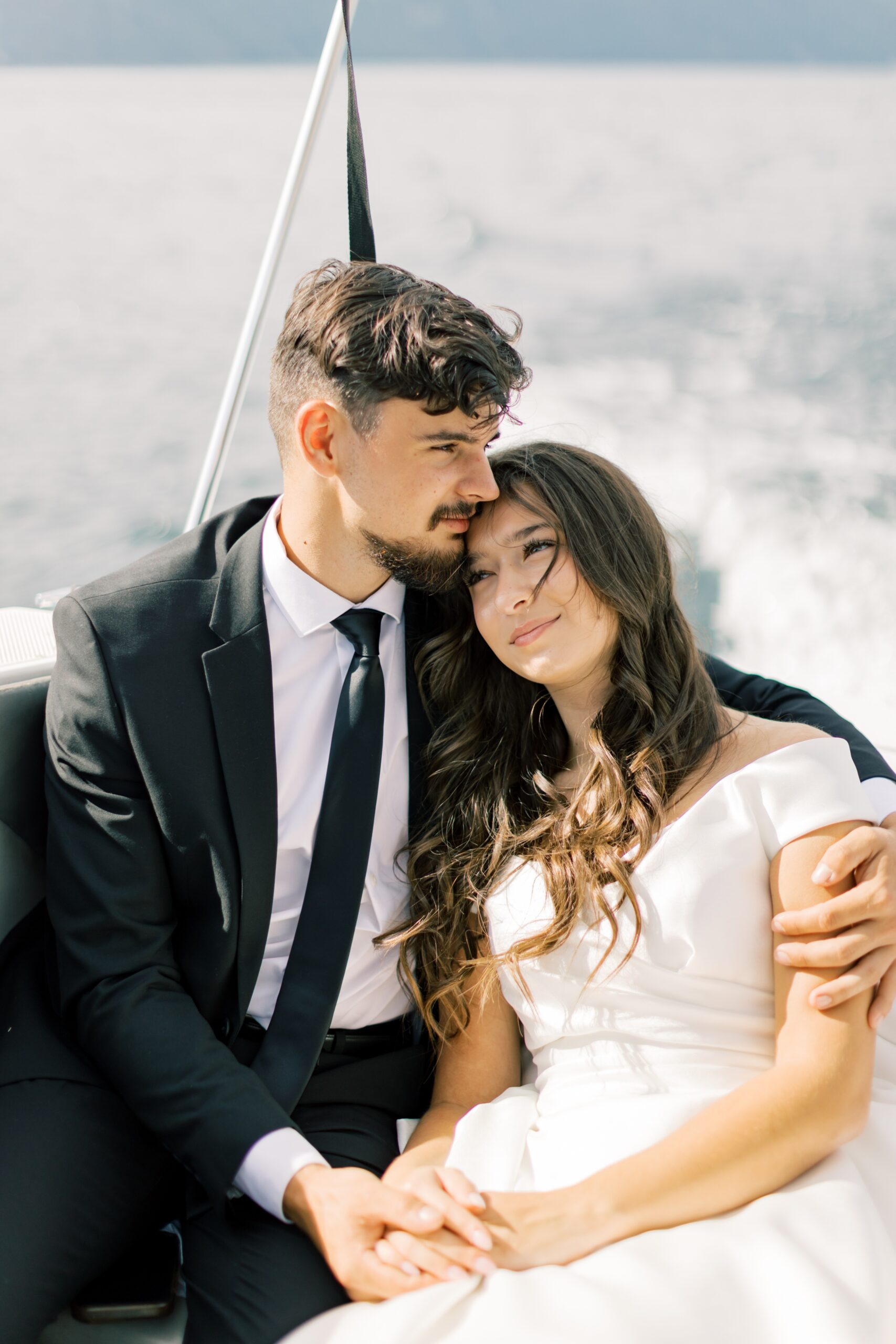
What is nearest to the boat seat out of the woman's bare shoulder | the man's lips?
the man's lips

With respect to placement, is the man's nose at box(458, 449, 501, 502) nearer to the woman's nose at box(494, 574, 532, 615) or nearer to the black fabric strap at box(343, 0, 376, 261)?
the woman's nose at box(494, 574, 532, 615)

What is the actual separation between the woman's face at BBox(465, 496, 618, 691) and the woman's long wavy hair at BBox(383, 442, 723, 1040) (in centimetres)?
2

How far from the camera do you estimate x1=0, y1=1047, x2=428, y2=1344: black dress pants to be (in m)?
1.39

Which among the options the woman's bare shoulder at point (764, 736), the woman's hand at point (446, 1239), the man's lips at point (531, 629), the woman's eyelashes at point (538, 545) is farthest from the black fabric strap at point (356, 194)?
the woman's hand at point (446, 1239)

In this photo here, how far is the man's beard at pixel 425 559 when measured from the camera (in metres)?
1.72

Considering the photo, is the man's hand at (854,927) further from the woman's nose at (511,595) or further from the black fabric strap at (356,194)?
the black fabric strap at (356,194)

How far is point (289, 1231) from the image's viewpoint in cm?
145

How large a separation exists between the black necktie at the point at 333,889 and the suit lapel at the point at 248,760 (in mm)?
66

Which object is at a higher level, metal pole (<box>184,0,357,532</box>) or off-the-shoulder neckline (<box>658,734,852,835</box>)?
metal pole (<box>184,0,357,532</box>)

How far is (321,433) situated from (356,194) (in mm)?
528

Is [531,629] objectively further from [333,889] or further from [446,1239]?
[446,1239]

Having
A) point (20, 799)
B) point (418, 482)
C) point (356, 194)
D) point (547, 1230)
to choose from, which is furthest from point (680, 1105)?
point (356, 194)

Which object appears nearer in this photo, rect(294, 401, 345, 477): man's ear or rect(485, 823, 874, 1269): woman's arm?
rect(485, 823, 874, 1269): woman's arm

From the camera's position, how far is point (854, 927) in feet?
4.71
